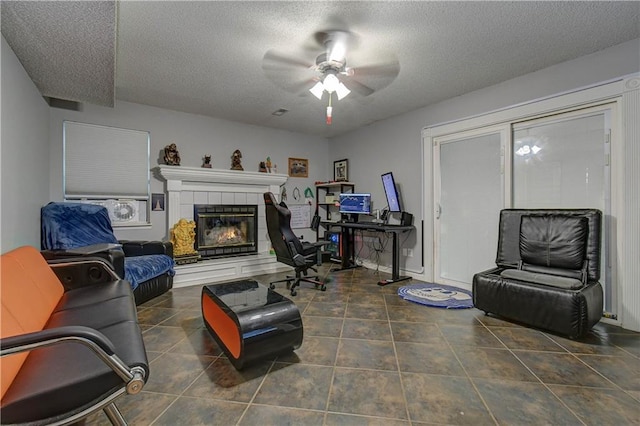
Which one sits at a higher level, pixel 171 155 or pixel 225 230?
pixel 171 155

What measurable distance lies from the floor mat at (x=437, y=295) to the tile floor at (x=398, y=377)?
1.02ft

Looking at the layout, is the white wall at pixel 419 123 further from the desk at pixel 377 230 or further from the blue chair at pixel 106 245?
the blue chair at pixel 106 245

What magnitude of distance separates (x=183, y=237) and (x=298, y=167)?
7.99 ft

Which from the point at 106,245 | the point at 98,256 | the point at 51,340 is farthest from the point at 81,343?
the point at 106,245

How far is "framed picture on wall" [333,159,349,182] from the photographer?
5387mm

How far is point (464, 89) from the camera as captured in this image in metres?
3.43

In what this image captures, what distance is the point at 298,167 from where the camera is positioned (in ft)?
17.8

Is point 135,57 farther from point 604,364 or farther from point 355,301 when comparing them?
point 604,364

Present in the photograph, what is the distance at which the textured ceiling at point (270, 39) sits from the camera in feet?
6.39

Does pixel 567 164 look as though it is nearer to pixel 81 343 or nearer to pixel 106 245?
pixel 81 343

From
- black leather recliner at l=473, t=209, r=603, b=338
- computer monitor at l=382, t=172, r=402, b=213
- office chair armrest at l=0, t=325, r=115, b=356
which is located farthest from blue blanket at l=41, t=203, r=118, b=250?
black leather recliner at l=473, t=209, r=603, b=338

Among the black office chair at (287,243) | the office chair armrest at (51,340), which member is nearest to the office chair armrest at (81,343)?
the office chair armrest at (51,340)

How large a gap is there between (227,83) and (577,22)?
10.5ft

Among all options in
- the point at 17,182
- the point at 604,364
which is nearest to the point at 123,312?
the point at 17,182
